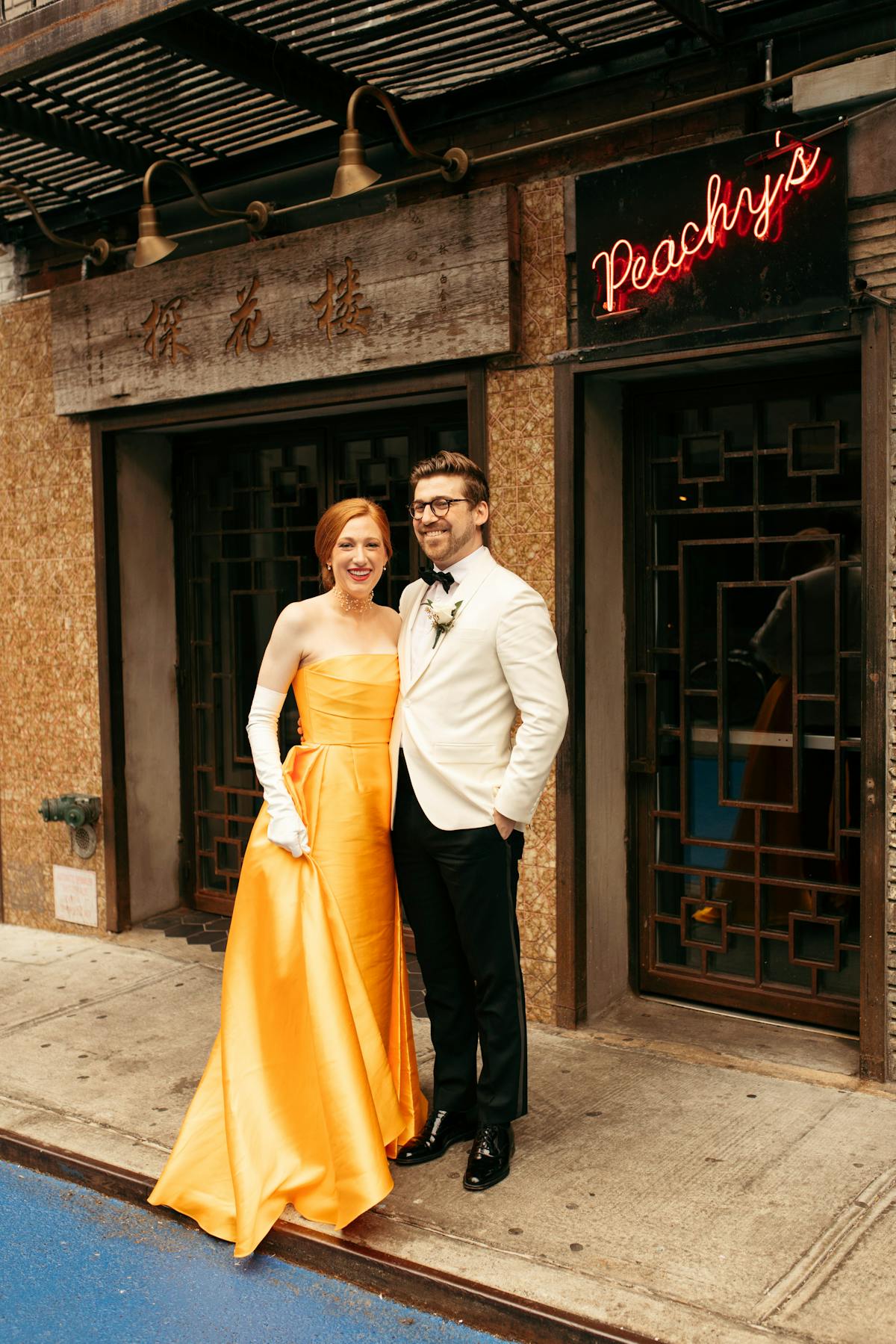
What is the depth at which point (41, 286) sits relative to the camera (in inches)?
286

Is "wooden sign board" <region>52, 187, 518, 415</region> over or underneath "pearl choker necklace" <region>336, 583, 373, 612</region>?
over

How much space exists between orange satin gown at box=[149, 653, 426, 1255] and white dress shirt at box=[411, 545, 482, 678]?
18 centimetres

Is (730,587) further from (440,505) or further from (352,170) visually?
(352,170)

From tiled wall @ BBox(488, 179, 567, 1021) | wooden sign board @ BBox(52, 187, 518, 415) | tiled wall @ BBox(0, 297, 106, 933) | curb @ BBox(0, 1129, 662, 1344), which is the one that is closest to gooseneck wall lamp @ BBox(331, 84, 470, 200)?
wooden sign board @ BBox(52, 187, 518, 415)

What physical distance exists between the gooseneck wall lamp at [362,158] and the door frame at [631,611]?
1.00m

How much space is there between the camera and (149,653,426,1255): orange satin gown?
12.6ft

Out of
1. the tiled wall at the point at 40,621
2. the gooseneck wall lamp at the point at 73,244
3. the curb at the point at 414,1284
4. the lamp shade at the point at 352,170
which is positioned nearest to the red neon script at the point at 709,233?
the lamp shade at the point at 352,170

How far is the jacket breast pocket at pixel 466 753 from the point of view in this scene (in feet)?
13.1

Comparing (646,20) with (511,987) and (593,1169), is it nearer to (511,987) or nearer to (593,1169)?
(511,987)

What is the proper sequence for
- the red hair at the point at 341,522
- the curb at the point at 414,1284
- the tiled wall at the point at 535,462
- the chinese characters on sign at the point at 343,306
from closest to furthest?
the curb at the point at 414,1284
the red hair at the point at 341,522
the tiled wall at the point at 535,462
the chinese characters on sign at the point at 343,306

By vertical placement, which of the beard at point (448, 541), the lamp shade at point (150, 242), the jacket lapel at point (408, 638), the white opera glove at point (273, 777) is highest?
the lamp shade at point (150, 242)

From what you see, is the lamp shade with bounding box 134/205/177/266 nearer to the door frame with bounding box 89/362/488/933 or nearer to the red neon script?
the door frame with bounding box 89/362/488/933

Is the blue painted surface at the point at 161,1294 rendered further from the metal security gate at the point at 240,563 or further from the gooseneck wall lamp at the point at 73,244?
the gooseneck wall lamp at the point at 73,244

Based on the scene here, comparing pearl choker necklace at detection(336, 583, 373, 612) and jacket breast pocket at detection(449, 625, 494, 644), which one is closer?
jacket breast pocket at detection(449, 625, 494, 644)
